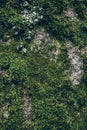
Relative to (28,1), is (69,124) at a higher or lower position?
lower

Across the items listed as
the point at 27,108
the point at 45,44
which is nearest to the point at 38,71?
the point at 45,44

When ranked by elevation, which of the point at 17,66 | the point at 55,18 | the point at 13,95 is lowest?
the point at 13,95

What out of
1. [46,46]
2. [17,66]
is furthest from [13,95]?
[46,46]

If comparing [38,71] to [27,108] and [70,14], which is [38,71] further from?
[70,14]

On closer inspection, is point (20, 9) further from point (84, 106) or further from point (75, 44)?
point (84, 106)

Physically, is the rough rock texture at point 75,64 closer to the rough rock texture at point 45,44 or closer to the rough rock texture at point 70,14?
the rough rock texture at point 45,44

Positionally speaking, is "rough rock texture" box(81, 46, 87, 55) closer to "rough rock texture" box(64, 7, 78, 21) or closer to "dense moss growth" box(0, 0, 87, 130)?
"dense moss growth" box(0, 0, 87, 130)

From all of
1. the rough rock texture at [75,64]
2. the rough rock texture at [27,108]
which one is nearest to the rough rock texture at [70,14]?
the rough rock texture at [75,64]
